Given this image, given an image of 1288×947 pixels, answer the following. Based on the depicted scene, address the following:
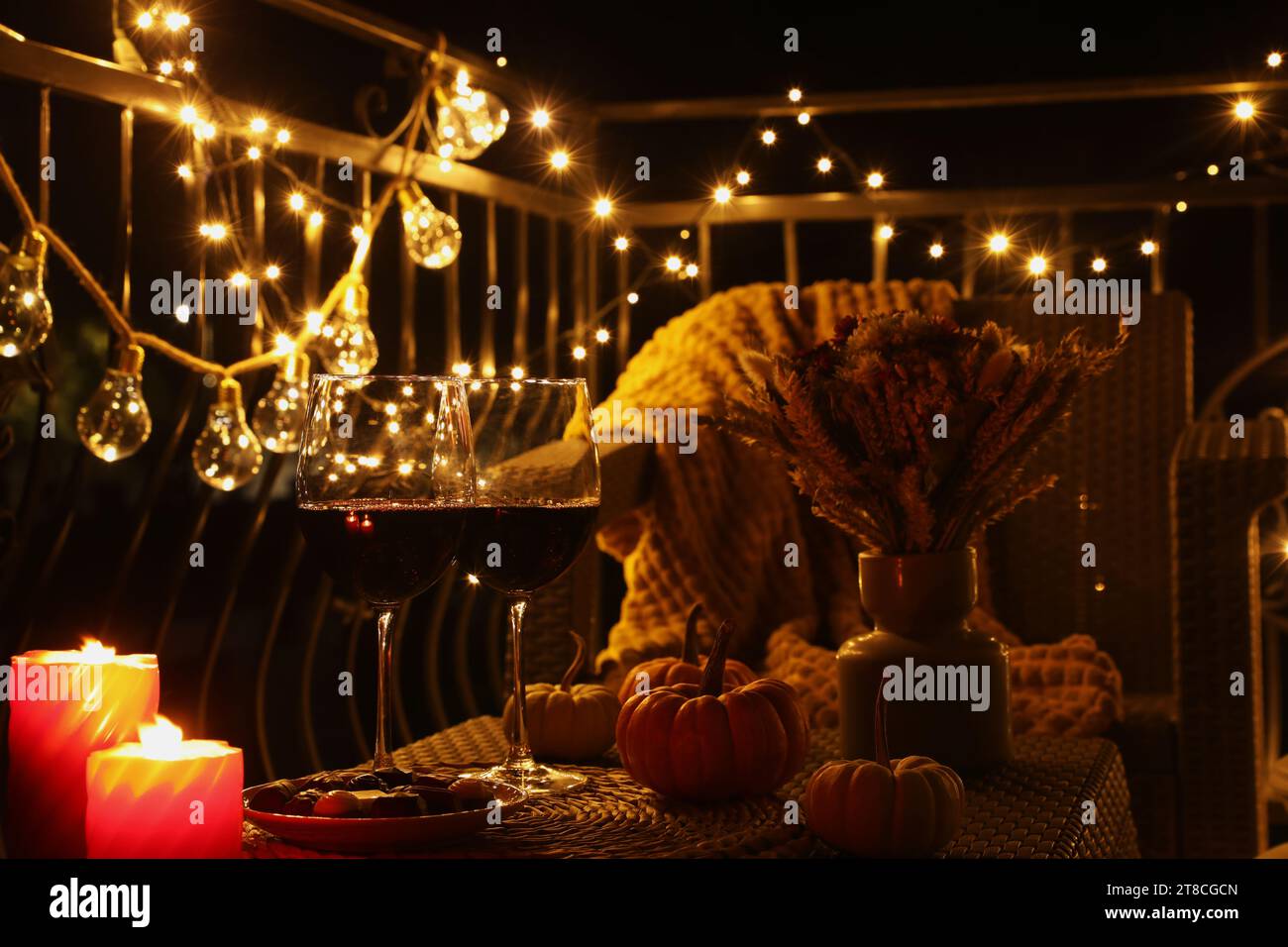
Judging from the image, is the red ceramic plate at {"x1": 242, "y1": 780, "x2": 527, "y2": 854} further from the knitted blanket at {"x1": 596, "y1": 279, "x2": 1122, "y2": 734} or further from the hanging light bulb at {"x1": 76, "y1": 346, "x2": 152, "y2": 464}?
the knitted blanket at {"x1": 596, "y1": 279, "x2": 1122, "y2": 734}

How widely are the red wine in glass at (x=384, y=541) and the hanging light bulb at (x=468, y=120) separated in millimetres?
1220

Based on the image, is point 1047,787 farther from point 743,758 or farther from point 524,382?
point 524,382

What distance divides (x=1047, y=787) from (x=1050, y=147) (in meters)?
3.38

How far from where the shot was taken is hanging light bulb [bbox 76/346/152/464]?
154 centimetres

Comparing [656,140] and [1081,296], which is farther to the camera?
[656,140]

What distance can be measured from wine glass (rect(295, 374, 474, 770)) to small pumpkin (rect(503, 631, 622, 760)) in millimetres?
297

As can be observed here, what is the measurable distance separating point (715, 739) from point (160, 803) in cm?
39

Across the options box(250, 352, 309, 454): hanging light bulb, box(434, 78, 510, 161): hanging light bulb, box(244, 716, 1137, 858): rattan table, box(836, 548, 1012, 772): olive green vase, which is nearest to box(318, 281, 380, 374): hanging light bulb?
box(250, 352, 309, 454): hanging light bulb

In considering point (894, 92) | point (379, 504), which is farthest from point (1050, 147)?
point (379, 504)

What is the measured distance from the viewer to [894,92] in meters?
2.66

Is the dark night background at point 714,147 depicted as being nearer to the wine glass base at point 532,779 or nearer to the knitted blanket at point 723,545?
the knitted blanket at point 723,545

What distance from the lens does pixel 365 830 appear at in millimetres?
793

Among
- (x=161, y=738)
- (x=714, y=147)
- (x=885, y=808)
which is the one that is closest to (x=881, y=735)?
(x=885, y=808)
